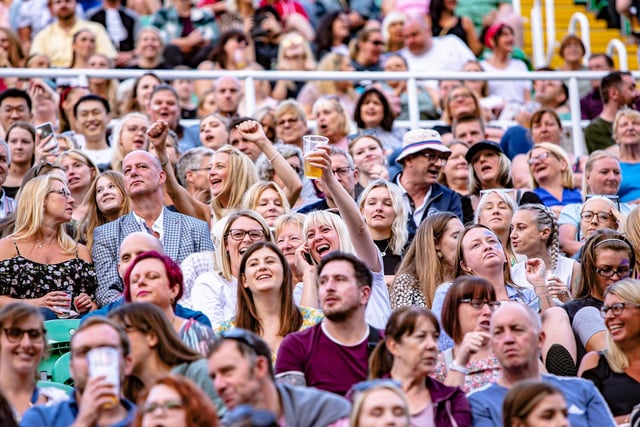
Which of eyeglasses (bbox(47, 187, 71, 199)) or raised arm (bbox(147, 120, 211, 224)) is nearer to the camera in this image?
eyeglasses (bbox(47, 187, 71, 199))

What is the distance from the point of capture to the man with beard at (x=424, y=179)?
39.6 feet

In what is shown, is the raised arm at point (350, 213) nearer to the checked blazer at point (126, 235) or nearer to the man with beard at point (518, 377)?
the man with beard at point (518, 377)

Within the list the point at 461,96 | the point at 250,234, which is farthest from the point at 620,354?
the point at 461,96

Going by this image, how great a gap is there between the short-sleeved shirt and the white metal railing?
6.06 metres

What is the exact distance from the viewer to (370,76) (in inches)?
583

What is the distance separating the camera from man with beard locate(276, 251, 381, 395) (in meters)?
8.68

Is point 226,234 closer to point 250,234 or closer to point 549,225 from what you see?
point 250,234

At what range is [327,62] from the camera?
51.9 ft

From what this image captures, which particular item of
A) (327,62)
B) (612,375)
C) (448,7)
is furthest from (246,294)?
(448,7)

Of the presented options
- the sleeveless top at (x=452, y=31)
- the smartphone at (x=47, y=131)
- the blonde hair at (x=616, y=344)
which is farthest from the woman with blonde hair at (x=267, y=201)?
the sleeveless top at (x=452, y=31)

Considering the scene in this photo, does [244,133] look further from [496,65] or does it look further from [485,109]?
[496,65]

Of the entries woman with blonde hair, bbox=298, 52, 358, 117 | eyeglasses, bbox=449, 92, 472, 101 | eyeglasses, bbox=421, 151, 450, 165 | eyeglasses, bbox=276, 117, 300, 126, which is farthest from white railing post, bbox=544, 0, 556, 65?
eyeglasses, bbox=421, 151, 450, 165

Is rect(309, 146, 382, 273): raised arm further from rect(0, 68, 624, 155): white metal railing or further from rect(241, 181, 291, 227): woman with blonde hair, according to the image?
rect(0, 68, 624, 155): white metal railing

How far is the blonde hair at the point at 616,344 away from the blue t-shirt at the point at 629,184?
4.15 metres
